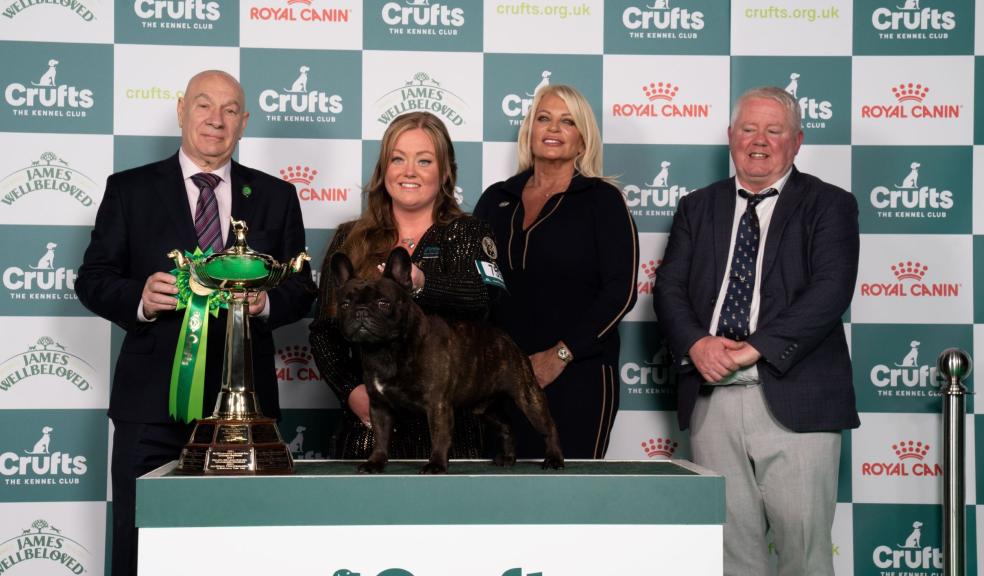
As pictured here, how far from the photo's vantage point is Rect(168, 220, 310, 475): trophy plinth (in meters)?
1.95

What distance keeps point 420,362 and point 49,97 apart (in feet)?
7.97

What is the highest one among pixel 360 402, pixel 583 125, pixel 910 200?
pixel 583 125

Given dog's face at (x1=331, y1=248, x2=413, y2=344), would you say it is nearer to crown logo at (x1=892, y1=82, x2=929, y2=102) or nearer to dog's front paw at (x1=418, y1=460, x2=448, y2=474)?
dog's front paw at (x1=418, y1=460, x2=448, y2=474)

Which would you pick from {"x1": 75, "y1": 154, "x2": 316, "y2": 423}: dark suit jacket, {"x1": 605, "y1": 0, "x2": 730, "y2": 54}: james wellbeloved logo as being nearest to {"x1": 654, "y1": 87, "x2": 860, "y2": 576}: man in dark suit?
{"x1": 605, "y1": 0, "x2": 730, "y2": 54}: james wellbeloved logo

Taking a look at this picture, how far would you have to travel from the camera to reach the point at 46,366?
3662 millimetres

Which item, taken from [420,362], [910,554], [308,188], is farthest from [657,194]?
[420,362]

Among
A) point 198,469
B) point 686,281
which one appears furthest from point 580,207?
point 198,469

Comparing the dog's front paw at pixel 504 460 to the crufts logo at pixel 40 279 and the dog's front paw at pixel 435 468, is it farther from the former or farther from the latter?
the crufts logo at pixel 40 279

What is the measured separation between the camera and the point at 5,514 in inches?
143

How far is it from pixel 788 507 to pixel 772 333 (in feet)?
1.80

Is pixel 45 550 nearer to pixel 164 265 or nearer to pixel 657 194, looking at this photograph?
pixel 164 265

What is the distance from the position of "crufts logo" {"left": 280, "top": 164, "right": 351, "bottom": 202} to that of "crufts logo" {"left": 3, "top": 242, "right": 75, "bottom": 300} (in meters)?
0.88

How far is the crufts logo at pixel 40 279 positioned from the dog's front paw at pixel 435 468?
88.1 inches

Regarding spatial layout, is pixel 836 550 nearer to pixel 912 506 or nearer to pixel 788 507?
pixel 912 506
